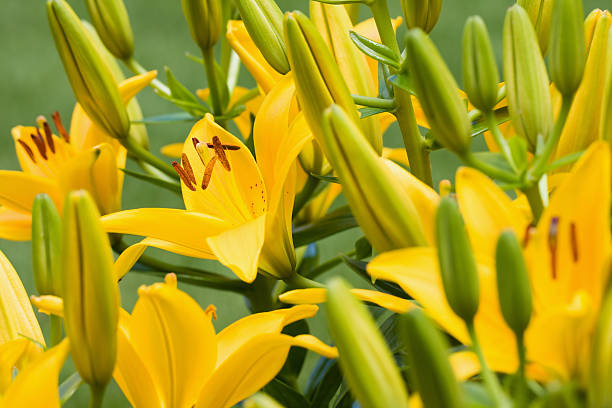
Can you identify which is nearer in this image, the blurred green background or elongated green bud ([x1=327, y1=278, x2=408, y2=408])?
elongated green bud ([x1=327, y1=278, x2=408, y2=408])

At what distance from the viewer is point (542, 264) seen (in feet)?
0.74

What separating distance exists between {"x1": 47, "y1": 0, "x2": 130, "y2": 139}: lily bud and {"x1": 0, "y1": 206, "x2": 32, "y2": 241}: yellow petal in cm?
7

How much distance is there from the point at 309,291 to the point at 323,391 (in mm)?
172

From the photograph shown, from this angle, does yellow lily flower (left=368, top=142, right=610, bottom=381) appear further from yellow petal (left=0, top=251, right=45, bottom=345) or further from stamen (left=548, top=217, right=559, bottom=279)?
yellow petal (left=0, top=251, right=45, bottom=345)

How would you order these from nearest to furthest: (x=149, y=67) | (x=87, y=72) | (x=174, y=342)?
1. (x=174, y=342)
2. (x=87, y=72)
3. (x=149, y=67)

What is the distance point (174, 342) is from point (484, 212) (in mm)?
119

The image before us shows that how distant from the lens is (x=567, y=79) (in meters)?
0.26

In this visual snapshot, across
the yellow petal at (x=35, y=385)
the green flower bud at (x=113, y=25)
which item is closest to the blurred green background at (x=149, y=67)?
the green flower bud at (x=113, y=25)

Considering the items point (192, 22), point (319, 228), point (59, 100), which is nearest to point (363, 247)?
point (319, 228)

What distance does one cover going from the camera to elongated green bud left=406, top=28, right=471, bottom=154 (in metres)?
0.23


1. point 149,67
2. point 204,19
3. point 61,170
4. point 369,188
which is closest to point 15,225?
point 61,170

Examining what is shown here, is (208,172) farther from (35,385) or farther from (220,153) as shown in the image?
(35,385)

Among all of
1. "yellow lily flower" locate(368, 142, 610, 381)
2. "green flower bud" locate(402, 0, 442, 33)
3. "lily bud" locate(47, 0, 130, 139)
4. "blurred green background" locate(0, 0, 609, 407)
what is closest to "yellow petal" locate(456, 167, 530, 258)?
"yellow lily flower" locate(368, 142, 610, 381)

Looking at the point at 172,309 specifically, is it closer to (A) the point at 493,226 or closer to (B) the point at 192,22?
(A) the point at 493,226
